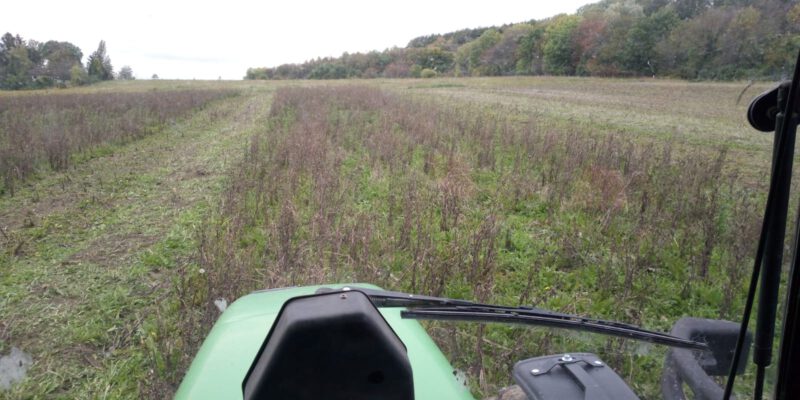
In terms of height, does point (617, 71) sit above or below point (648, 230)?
above

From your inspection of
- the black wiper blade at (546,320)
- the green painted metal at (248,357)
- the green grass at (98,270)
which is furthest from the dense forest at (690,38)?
the green grass at (98,270)

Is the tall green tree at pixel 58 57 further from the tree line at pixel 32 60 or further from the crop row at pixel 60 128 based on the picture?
the crop row at pixel 60 128

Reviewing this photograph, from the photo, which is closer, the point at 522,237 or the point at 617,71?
the point at 617,71

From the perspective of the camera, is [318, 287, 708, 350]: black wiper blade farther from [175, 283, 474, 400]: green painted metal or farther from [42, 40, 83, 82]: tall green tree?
[42, 40, 83, 82]: tall green tree

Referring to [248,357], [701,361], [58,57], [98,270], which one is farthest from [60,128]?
[701,361]

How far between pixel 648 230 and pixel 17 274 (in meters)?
6.29

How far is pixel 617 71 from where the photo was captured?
2330 millimetres

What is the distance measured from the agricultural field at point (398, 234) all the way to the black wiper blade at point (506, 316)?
90mm

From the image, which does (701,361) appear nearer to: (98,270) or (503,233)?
(503,233)

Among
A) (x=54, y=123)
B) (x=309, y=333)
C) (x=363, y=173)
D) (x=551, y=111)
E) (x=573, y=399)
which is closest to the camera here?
(x=309, y=333)

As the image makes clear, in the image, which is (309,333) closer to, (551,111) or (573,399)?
(573,399)

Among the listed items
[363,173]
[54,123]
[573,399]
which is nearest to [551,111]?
[363,173]

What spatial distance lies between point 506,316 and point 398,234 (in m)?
3.81

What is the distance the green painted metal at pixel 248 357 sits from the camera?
1497mm
